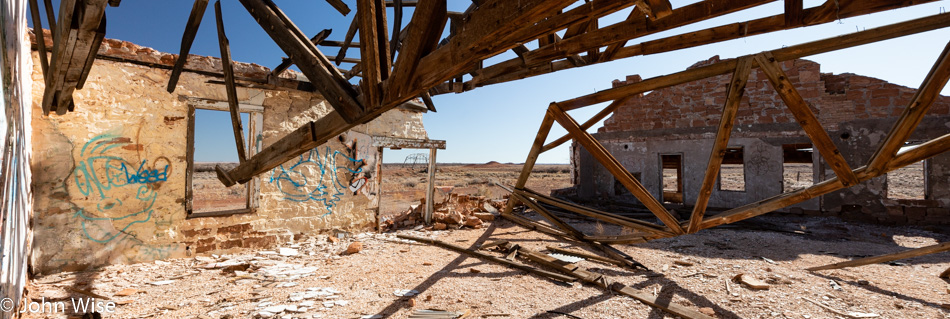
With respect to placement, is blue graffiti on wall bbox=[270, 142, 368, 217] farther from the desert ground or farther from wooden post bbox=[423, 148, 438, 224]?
wooden post bbox=[423, 148, 438, 224]

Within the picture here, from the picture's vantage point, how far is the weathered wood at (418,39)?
1.47m

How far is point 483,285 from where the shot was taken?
14.3 feet

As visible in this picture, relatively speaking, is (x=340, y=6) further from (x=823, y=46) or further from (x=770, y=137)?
(x=770, y=137)

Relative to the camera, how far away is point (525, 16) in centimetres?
112

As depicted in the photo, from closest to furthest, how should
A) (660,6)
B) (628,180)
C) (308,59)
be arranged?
1. (660,6)
2. (308,59)
3. (628,180)

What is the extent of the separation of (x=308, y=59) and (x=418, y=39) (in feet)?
2.72

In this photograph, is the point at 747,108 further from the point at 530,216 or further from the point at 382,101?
the point at 382,101

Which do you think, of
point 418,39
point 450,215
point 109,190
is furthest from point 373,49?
point 450,215

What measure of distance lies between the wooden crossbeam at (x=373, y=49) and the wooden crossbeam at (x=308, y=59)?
15cm

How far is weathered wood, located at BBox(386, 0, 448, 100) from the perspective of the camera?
1.47 m

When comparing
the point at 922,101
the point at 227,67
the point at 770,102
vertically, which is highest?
the point at 770,102

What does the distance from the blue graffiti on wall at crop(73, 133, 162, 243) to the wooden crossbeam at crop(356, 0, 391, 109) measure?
5687 millimetres

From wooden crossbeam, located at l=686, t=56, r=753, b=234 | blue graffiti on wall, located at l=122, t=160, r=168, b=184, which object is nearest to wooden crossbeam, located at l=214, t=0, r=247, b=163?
wooden crossbeam, located at l=686, t=56, r=753, b=234

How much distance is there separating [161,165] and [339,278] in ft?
11.3
